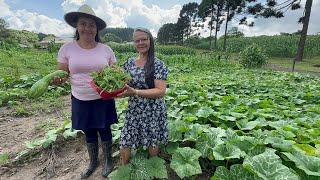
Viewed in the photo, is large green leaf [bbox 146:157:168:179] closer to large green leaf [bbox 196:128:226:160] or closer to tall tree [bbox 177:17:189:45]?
large green leaf [bbox 196:128:226:160]

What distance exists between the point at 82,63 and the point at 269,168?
5.85 ft

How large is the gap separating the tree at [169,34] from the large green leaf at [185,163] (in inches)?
2360

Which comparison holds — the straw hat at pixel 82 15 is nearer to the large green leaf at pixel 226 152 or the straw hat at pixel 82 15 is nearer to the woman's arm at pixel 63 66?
the woman's arm at pixel 63 66

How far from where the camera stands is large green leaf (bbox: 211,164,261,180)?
2.49m

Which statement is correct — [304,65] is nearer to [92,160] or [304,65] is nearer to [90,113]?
[92,160]

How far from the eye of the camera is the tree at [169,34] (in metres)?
62.4

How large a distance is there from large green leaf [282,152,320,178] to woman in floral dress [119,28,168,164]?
107 cm

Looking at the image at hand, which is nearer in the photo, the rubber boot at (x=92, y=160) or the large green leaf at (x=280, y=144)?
the large green leaf at (x=280, y=144)

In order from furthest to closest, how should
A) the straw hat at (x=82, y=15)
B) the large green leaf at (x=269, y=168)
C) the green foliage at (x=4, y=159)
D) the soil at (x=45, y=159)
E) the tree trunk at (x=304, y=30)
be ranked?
the tree trunk at (x=304, y=30), the green foliage at (x=4, y=159), the soil at (x=45, y=159), the straw hat at (x=82, y=15), the large green leaf at (x=269, y=168)

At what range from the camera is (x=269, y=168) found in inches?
92.0

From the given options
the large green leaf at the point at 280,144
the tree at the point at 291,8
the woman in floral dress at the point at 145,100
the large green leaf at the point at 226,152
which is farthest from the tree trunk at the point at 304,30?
the woman in floral dress at the point at 145,100

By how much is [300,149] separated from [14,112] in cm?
479

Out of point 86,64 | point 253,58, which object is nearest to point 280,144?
point 86,64

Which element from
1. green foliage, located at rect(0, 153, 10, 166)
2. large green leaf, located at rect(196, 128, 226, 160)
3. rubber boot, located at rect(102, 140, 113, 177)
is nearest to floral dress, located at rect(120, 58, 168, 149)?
large green leaf, located at rect(196, 128, 226, 160)
